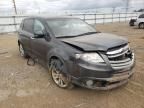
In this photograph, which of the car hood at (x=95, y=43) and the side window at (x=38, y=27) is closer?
the car hood at (x=95, y=43)

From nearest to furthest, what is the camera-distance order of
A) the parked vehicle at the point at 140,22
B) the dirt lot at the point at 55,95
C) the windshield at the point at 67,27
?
the dirt lot at the point at 55,95 → the windshield at the point at 67,27 → the parked vehicle at the point at 140,22

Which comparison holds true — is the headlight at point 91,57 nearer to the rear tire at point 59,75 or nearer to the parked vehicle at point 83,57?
the parked vehicle at point 83,57

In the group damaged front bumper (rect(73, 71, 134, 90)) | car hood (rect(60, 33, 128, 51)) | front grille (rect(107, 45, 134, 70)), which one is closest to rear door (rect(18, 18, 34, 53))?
car hood (rect(60, 33, 128, 51))

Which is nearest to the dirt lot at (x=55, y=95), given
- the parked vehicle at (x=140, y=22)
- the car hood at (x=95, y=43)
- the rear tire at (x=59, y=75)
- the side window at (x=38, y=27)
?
the rear tire at (x=59, y=75)

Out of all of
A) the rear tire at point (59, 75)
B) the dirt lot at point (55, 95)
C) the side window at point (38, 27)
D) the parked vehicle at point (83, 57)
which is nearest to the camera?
the parked vehicle at point (83, 57)

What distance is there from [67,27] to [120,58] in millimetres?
1748

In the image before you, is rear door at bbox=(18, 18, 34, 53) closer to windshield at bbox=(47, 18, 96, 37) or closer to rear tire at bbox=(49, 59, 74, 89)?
windshield at bbox=(47, 18, 96, 37)

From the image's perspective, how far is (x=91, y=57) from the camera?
11.4 feet

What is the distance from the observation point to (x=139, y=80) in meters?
4.50

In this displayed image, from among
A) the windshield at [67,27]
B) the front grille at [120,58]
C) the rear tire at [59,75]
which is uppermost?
the windshield at [67,27]

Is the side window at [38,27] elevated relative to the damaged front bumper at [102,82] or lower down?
elevated

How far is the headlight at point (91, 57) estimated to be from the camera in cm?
345

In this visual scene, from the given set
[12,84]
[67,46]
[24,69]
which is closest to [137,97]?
[67,46]

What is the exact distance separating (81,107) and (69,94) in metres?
0.57
